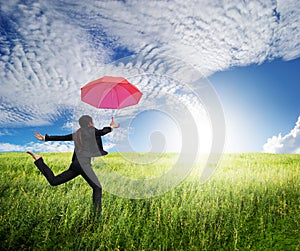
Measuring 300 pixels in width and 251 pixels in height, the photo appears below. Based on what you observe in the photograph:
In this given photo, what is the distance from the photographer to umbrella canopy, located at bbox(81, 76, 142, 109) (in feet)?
27.4

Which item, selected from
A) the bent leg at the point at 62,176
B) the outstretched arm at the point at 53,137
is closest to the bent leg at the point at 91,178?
the bent leg at the point at 62,176

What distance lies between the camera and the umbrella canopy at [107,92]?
27.4 feet

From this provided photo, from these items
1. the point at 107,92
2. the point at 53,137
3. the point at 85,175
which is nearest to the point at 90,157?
the point at 85,175

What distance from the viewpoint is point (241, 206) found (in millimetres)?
8812

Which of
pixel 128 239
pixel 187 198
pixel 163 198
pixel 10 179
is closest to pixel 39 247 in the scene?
pixel 128 239

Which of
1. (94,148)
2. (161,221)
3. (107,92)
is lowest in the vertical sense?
(161,221)

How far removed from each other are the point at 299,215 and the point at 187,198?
3.03 m

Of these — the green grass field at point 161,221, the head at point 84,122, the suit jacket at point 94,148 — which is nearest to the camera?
the green grass field at point 161,221

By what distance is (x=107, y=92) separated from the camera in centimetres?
841

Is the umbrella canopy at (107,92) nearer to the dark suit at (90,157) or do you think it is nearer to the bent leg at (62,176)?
the dark suit at (90,157)

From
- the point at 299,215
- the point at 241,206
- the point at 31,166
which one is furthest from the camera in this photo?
the point at 31,166

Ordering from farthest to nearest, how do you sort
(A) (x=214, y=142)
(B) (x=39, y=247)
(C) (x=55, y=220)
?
(A) (x=214, y=142), (C) (x=55, y=220), (B) (x=39, y=247)

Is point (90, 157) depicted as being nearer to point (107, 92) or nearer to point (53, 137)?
point (53, 137)

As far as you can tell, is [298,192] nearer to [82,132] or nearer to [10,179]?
[82,132]
